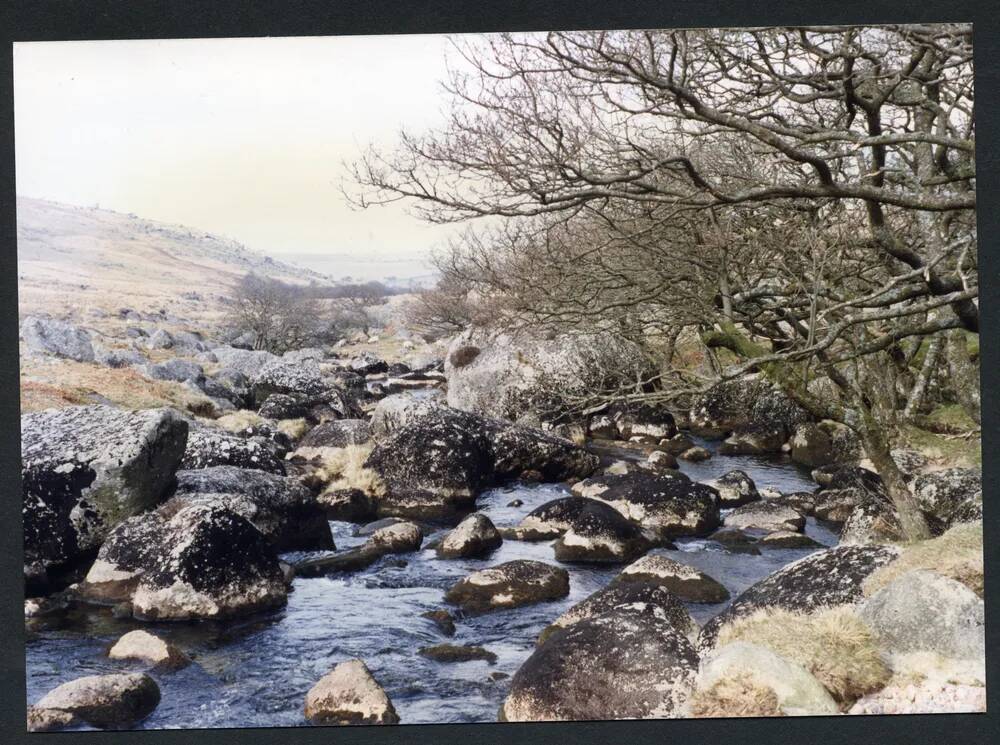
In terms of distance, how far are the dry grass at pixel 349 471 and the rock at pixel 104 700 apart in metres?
2.99

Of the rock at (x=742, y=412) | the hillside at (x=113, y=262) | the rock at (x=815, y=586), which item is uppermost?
the hillside at (x=113, y=262)

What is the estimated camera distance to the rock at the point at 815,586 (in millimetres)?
5469

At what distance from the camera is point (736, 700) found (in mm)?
5125

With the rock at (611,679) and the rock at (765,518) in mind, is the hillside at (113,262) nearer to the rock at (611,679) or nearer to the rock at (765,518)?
the rock at (611,679)

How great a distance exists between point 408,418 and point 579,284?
237cm

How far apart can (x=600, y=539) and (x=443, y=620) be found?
4.93 ft

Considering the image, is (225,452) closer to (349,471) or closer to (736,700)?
(349,471)

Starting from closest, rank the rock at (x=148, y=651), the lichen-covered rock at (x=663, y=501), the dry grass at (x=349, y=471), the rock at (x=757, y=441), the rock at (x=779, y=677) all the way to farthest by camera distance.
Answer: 1. the rock at (x=779, y=677)
2. the rock at (x=148, y=651)
3. the lichen-covered rock at (x=663, y=501)
4. the dry grass at (x=349, y=471)
5. the rock at (x=757, y=441)

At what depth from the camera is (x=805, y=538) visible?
23.1 ft

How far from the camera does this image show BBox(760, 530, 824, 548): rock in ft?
22.8

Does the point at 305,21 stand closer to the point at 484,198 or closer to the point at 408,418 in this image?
the point at 484,198

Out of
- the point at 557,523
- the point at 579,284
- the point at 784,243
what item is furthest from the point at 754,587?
the point at 579,284

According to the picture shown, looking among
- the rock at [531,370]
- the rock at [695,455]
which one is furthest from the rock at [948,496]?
the rock at [531,370]

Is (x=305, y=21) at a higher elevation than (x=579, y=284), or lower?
higher
